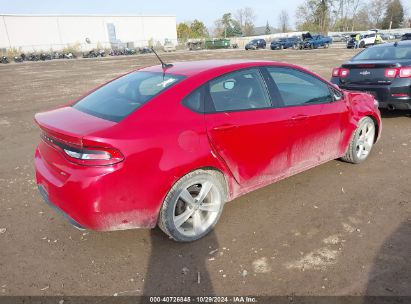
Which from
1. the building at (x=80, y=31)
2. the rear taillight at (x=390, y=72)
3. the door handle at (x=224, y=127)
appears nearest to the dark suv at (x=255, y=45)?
the building at (x=80, y=31)

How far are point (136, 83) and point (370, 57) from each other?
5825 mm

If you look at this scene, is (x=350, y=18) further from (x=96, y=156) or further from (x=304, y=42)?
(x=96, y=156)

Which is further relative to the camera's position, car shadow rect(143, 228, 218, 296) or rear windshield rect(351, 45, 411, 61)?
rear windshield rect(351, 45, 411, 61)

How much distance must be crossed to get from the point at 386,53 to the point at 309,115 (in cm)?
455

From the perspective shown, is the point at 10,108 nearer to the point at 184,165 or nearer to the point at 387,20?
the point at 184,165

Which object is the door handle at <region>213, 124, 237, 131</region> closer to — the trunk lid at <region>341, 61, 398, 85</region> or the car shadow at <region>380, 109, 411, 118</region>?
the trunk lid at <region>341, 61, 398, 85</region>

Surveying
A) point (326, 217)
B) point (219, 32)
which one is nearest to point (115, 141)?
point (326, 217)

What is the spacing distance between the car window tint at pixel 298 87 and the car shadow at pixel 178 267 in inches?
68.1

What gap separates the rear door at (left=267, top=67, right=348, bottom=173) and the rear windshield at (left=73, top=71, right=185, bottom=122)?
1.24 m

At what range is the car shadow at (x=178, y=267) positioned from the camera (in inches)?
110

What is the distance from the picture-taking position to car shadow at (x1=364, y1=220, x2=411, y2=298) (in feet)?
8.80

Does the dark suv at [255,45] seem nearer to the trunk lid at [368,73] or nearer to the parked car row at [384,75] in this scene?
the parked car row at [384,75]

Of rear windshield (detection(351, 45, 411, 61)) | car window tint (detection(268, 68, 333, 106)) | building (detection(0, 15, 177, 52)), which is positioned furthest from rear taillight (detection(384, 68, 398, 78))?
building (detection(0, 15, 177, 52))

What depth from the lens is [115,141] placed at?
9.01 ft
